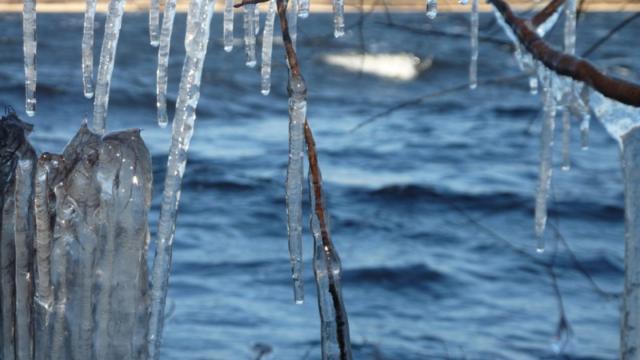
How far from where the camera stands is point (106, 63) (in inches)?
84.4

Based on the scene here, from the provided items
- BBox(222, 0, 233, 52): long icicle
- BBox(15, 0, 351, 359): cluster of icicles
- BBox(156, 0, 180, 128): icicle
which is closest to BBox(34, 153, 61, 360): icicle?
BBox(15, 0, 351, 359): cluster of icicles

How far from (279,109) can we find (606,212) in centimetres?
746

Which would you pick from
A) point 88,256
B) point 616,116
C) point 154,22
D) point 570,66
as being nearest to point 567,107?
point 616,116

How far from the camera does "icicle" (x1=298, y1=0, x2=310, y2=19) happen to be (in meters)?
2.34

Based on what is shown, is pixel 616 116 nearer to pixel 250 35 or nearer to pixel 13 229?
pixel 250 35

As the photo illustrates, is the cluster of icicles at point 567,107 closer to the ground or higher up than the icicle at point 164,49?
closer to the ground

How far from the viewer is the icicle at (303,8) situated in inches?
92.3

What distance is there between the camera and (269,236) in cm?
964

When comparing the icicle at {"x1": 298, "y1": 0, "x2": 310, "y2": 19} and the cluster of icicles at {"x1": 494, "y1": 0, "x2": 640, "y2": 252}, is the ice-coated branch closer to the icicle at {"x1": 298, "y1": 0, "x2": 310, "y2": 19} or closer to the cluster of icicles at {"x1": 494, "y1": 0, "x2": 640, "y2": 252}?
the cluster of icicles at {"x1": 494, "y1": 0, "x2": 640, "y2": 252}

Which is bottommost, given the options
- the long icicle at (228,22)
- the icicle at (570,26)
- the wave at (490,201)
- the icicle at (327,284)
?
the wave at (490,201)

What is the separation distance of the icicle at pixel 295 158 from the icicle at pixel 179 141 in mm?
198

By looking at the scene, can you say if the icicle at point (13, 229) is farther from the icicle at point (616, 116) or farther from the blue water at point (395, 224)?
the icicle at point (616, 116)

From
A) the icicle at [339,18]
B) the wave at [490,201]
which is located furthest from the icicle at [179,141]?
the wave at [490,201]

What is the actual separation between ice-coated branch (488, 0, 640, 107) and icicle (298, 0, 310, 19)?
512mm
